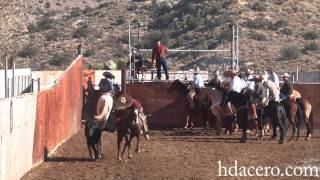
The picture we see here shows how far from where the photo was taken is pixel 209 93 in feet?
84.1

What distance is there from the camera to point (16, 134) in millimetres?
13883

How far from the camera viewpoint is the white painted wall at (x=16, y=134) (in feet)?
41.1

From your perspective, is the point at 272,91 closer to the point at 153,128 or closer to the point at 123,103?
the point at 123,103

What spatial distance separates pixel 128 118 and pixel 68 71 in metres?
5.94

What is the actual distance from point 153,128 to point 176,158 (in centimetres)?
996

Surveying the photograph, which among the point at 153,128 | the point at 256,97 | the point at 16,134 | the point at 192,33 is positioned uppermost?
the point at 192,33

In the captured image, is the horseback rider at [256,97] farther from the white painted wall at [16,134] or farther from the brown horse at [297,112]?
the white painted wall at [16,134]

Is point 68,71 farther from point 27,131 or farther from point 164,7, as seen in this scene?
point 164,7

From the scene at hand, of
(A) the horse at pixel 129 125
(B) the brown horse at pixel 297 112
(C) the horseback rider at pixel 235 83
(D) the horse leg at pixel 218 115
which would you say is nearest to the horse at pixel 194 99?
→ (D) the horse leg at pixel 218 115

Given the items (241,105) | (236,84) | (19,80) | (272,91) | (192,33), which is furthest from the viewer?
(192,33)

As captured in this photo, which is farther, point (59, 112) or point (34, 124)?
point (59, 112)

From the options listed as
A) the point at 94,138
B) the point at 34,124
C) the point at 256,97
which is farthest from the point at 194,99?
the point at 34,124

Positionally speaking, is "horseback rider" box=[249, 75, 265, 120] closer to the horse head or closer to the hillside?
the horse head

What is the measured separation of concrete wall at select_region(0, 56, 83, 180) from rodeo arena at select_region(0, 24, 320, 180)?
20 millimetres
